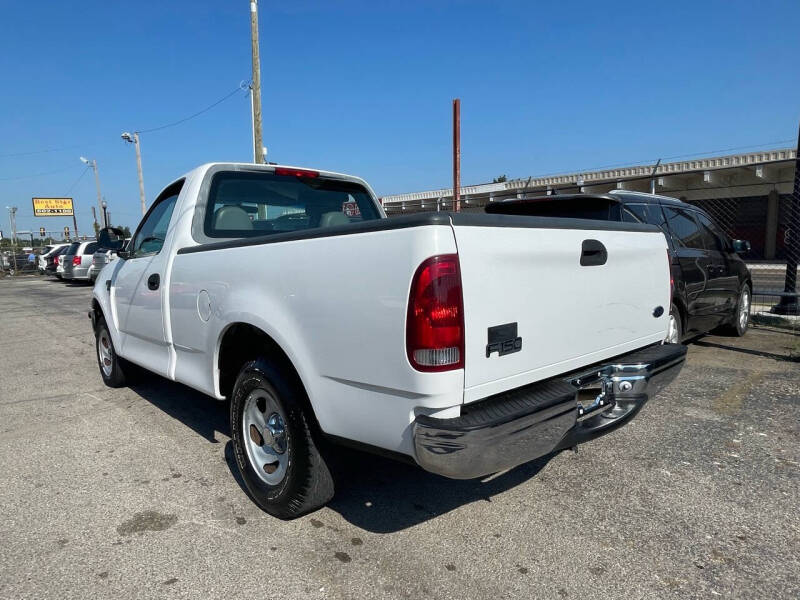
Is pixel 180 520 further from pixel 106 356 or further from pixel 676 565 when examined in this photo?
pixel 106 356

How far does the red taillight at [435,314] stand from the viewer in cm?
202

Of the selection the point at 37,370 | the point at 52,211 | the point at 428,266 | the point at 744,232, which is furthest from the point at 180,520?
the point at 52,211

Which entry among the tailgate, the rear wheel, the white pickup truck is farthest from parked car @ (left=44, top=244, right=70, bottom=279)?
the tailgate

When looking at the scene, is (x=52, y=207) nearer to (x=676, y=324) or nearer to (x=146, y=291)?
(x=146, y=291)

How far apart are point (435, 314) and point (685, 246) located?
4.80 meters

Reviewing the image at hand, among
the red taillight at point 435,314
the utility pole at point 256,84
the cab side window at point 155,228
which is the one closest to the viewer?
the red taillight at point 435,314

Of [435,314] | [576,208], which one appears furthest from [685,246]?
[435,314]

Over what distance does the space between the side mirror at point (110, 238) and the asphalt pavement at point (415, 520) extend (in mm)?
1577

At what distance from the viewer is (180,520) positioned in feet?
9.48

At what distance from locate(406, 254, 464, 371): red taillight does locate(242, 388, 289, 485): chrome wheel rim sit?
3.39 feet

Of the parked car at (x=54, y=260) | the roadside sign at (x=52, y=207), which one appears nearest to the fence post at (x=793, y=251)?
the parked car at (x=54, y=260)

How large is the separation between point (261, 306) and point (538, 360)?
136cm

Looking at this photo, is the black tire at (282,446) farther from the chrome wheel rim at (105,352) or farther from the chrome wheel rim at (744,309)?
the chrome wheel rim at (744,309)

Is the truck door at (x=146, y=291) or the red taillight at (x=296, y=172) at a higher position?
the red taillight at (x=296, y=172)
